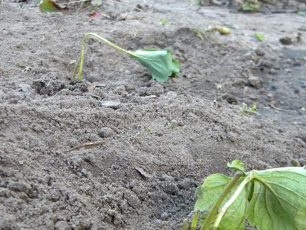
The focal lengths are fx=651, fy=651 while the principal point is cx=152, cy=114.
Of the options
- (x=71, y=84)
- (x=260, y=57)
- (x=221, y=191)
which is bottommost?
(x=260, y=57)

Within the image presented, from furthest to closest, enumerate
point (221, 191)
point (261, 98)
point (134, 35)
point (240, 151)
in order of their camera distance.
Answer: point (134, 35) < point (261, 98) < point (240, 151) < point (221, 191)

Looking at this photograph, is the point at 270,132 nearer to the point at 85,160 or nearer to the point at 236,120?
the point at 236,120

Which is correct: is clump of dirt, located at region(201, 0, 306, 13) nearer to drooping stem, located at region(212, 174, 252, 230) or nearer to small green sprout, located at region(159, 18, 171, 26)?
small green sprout, located at region(159, 18, 171, 26)

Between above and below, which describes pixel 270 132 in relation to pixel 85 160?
below

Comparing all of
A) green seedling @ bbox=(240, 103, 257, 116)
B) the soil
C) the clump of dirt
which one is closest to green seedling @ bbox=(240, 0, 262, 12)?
the clump of dirt

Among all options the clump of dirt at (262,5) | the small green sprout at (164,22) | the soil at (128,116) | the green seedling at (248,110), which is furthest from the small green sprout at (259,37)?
the green seedling at (248,110)

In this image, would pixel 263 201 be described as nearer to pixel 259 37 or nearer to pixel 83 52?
pixel 83 52

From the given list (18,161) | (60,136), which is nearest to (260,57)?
(60,136)

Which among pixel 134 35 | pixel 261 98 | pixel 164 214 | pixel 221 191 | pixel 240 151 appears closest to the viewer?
pixel 221 191
